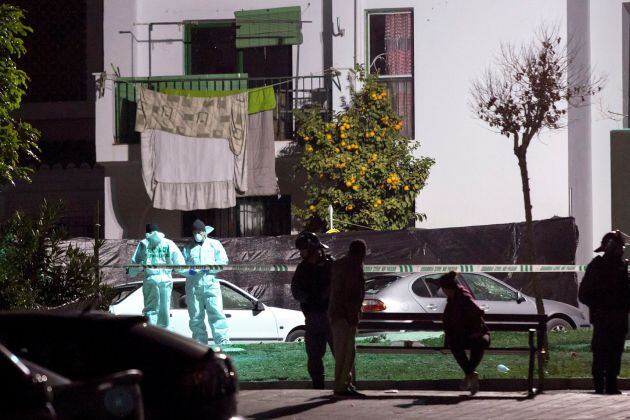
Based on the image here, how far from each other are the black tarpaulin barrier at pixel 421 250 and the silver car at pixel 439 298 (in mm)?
1767

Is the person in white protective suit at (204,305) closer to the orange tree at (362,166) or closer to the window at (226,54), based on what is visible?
the orange tree at (362,166)

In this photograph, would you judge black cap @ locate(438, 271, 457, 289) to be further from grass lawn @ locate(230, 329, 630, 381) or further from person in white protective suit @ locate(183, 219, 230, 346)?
person in white protective suit @ locate(183, 219, 230, 346)

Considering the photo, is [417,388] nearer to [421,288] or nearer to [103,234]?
[421,288]

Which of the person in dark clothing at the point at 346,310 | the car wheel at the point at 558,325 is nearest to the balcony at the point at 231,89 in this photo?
the car wheel at the point at 558,325

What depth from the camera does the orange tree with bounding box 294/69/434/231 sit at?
23.5m

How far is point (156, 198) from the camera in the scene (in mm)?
24484

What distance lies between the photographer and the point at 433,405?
12844 mm

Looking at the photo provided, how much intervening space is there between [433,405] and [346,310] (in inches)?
52.9

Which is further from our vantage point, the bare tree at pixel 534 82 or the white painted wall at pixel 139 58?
the white painted wall at pixel 139 58

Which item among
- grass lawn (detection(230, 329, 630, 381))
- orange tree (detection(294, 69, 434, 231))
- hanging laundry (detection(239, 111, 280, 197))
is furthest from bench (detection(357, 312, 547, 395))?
hanging laundry (detection(239, 111, 280, 197))

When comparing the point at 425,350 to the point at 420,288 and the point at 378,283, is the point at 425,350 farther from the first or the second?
the point at 378,283

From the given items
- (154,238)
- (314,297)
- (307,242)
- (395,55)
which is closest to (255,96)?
(395,55)

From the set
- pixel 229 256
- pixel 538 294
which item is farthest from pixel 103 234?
pixel 538 294

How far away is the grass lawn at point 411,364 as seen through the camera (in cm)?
1524
